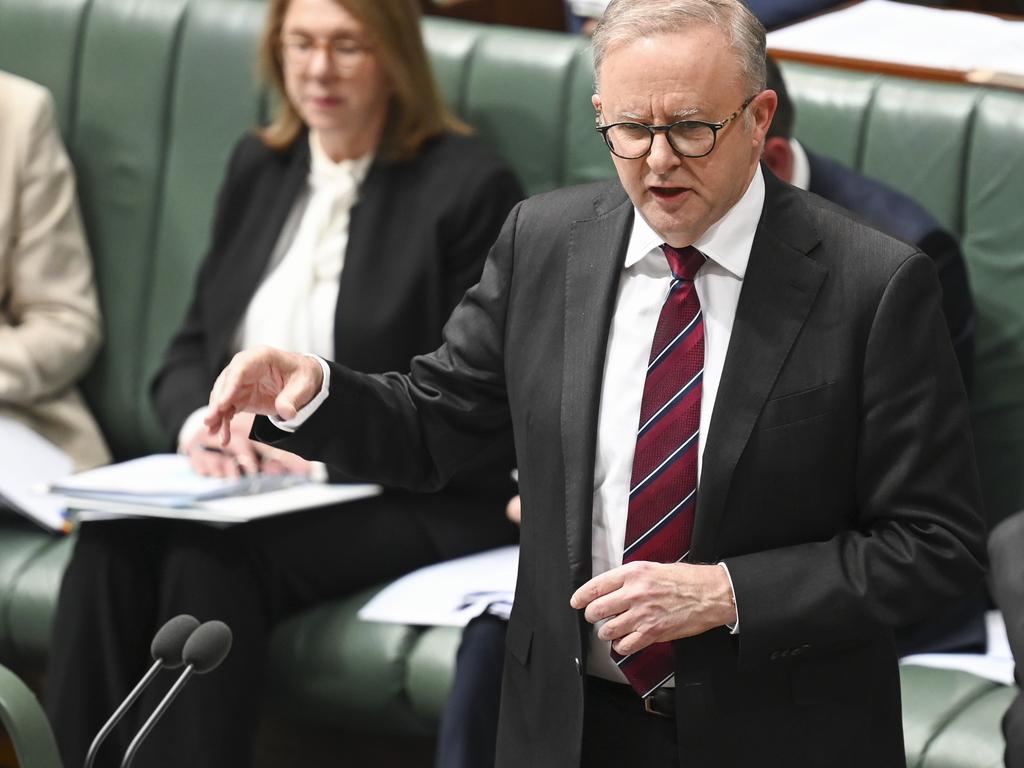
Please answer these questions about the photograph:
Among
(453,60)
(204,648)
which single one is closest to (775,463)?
(204,648)

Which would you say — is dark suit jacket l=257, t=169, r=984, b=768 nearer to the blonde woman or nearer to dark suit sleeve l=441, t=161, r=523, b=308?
the blonde woman

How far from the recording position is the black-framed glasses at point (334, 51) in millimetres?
2877

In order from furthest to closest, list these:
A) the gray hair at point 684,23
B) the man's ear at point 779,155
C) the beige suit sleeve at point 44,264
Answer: the beige suit sleeve at point 44,264 → the man's ear at point 779,155 → the gray hair at point 684,23

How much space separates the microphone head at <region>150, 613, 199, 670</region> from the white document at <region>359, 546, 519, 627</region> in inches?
35.3

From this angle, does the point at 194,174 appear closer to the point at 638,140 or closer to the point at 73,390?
the point at 73,390

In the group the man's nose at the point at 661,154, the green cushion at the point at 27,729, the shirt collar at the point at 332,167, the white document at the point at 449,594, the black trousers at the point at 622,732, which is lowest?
the white document at the point at 449,594

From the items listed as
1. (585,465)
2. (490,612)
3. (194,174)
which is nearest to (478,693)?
(490,612)

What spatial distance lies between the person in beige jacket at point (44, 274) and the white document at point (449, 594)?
0.84 m

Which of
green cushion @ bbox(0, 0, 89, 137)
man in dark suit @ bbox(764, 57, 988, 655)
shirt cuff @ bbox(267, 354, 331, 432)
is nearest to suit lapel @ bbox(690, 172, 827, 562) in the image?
shirt cuff @ bbox(267, 354, 331, 432)

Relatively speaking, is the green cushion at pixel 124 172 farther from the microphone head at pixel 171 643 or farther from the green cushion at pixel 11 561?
the microphone head at pixel 171 643

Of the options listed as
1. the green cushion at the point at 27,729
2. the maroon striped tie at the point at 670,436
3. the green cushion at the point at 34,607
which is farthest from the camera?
the green cushion at the point at 34,607

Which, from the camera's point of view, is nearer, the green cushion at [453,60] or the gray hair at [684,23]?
the gray hair at [684,23]

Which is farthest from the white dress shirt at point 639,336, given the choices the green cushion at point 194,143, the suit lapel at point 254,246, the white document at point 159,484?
the green cushion at point 194,143

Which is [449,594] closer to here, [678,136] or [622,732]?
[622,732]
